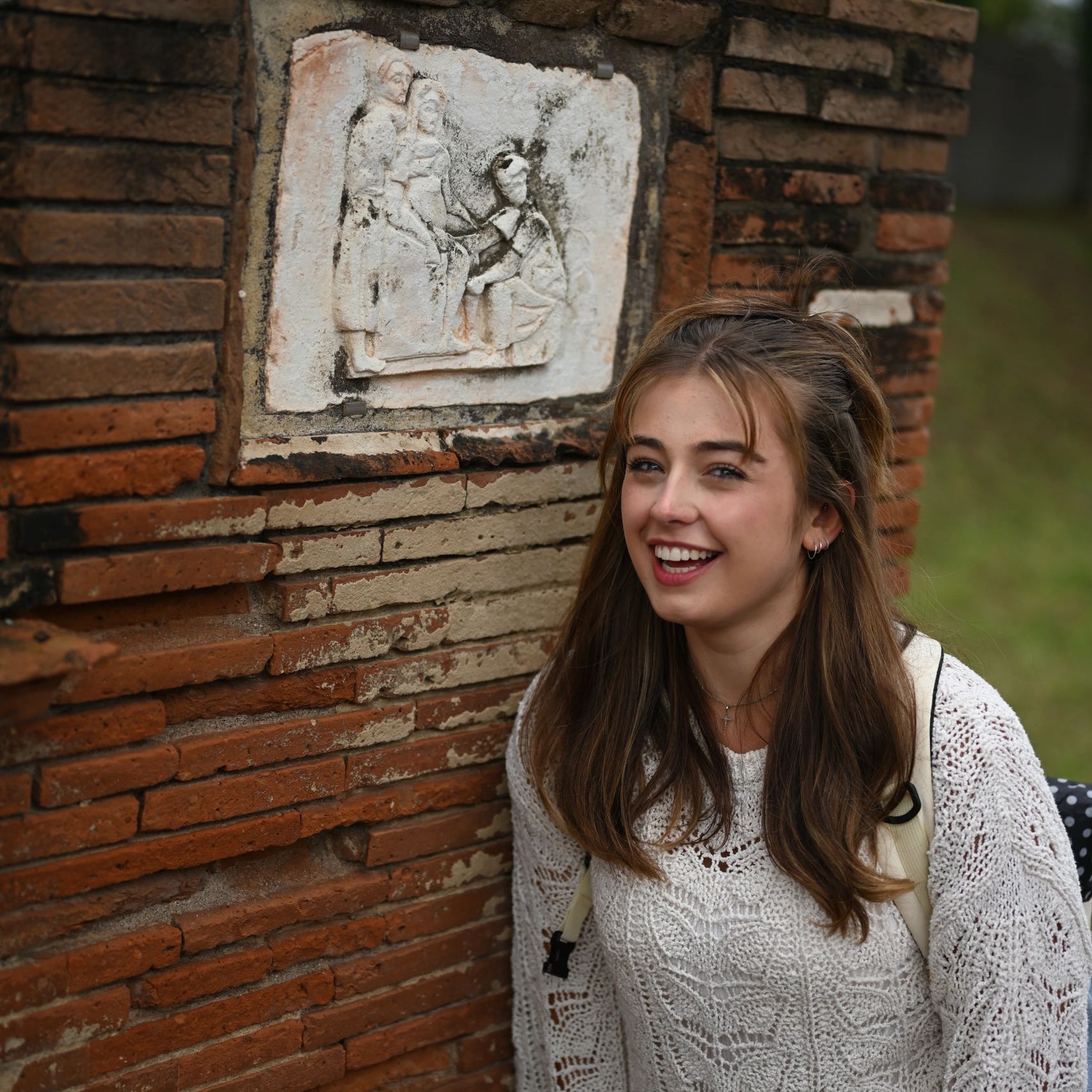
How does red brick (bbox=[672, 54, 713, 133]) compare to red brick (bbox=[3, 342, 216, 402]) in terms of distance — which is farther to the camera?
red brick (bbox=[672, 54, 713, 133])

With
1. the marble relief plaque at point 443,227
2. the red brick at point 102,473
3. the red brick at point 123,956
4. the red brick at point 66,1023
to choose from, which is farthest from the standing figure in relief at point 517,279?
the red brick at point 66,1023

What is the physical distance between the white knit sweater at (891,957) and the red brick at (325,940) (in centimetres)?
42

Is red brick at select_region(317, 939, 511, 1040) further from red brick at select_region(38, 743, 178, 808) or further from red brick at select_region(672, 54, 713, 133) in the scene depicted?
red brick at select_region(672, 54, 713, 133)

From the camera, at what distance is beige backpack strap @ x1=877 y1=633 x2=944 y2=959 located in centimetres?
Answer: 205

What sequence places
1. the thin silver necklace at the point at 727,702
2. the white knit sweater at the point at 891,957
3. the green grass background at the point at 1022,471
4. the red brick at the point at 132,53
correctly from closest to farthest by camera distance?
the red brick at the point at 132,53, the white knit sweater at the point at 891,957, the thin silver necklace at the point at 727,702, the green grass background at the point at 1022,471

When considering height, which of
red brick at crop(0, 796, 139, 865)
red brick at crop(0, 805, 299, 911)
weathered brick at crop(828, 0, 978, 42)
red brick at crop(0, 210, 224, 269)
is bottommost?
red brick at crop(0, 805, 299, 911)

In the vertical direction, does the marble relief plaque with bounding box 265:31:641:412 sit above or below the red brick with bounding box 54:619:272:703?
above

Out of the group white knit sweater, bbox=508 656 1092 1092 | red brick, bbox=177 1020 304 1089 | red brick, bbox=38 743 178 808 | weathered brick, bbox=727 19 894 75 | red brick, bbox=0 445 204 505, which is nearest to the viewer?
red brick, bbox=0 445 204 505

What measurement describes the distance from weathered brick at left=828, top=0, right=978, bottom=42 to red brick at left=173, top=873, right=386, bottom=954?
196cm

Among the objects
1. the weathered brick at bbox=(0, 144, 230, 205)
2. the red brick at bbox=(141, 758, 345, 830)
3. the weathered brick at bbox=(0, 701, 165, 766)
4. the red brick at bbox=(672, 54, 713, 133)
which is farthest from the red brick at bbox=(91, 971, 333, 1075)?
the red brick at bbox=(672, 54, 713, 133)

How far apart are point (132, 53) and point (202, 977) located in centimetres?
144

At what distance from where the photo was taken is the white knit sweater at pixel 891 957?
2.02 metres

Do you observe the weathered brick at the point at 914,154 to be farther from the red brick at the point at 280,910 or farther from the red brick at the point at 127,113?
the red brick at the point at 280,910

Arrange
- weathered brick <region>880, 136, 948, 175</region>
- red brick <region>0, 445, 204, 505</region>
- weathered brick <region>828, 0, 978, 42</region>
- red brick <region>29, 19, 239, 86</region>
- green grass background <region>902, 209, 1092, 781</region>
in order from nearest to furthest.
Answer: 1. red brick <region>29, 19, 239, 86</region>
2. red brick <region>0, 445, 204, 505</region>
3. weathered brick <region>828, 0, 978, 42</region>
4. weathered brick <region>880, 136, 948, 175</region>
5. green grass background <region>902, 209, 1092, 781</region>
